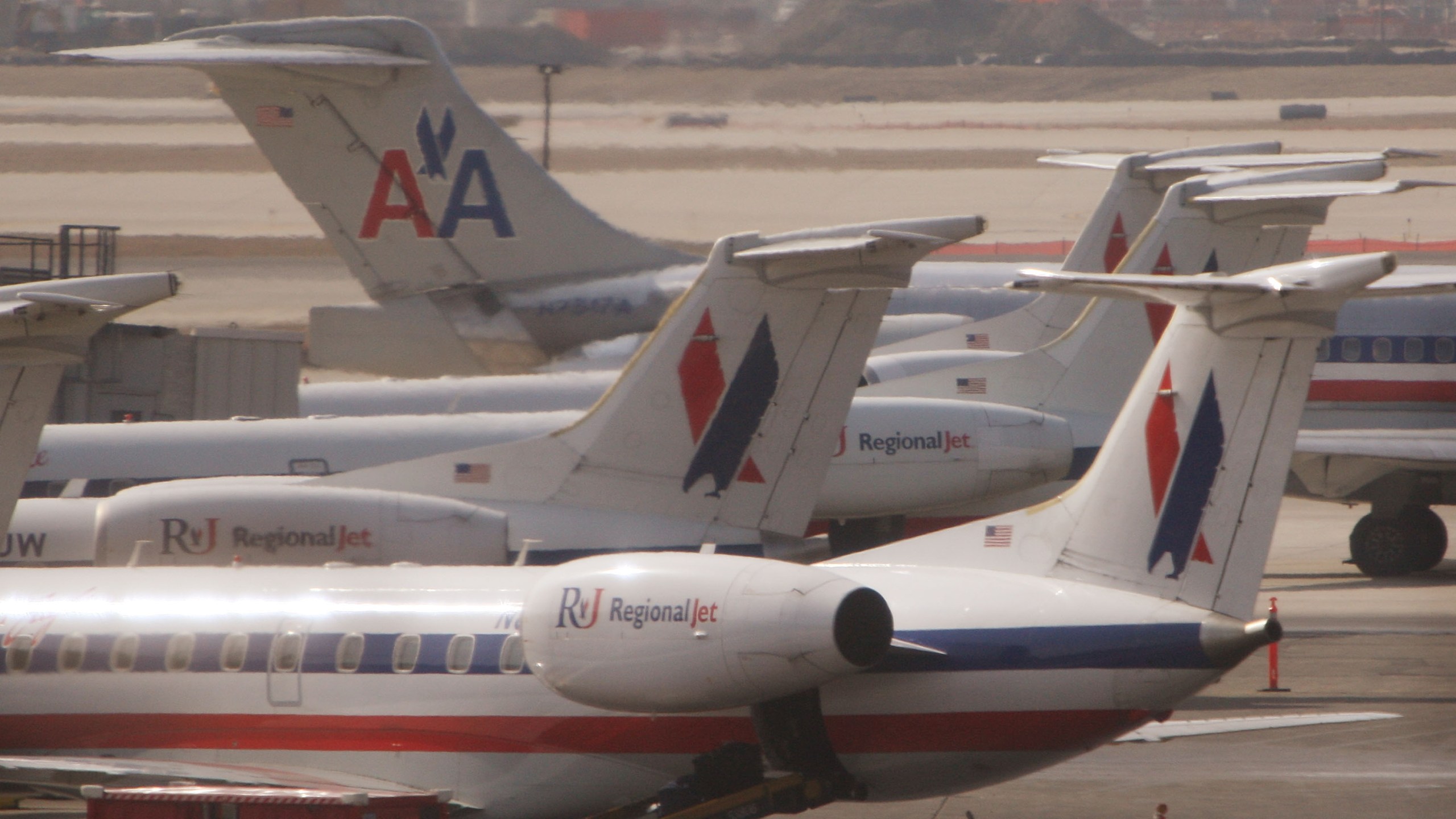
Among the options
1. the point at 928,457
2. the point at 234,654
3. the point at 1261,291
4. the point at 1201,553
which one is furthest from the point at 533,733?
the point at 928,457

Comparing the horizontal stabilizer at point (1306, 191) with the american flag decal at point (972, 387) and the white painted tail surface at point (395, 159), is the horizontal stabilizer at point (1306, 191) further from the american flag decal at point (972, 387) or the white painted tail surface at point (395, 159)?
the white painted tail surface at point (395, 159)

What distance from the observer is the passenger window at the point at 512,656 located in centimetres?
1072

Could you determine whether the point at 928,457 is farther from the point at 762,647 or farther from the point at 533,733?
the point at 762,647

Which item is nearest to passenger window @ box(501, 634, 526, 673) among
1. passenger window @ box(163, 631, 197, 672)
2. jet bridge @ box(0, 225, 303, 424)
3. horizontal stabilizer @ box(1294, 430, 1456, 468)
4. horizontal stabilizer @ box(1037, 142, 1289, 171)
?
passenger window @ box(163, 631, 197, 672)

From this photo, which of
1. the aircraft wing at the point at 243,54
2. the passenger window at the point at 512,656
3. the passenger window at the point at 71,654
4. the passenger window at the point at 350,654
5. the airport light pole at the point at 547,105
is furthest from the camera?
the airport light pole at the point at 547,105

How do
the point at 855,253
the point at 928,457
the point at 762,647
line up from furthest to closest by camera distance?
the point at 928,457, the point at 855,253, the point at 762,647

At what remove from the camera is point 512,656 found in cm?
1075

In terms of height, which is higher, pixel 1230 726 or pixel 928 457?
pixel 928 457

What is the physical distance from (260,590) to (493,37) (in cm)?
1947

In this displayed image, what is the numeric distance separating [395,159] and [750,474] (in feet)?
33.5

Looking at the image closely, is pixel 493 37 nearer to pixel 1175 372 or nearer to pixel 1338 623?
pixel 1338 623

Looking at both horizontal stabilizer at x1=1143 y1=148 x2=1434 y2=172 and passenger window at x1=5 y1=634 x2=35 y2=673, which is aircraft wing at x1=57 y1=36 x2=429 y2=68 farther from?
horizontal stabilizer at x1=1143 y1=148 x2=1434 y2=172

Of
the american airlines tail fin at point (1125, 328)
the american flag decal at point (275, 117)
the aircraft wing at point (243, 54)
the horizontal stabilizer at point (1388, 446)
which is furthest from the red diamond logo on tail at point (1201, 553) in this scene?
the american flag decal at point (275, 117)

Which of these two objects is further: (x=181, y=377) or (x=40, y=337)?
(x=181, y=377)
